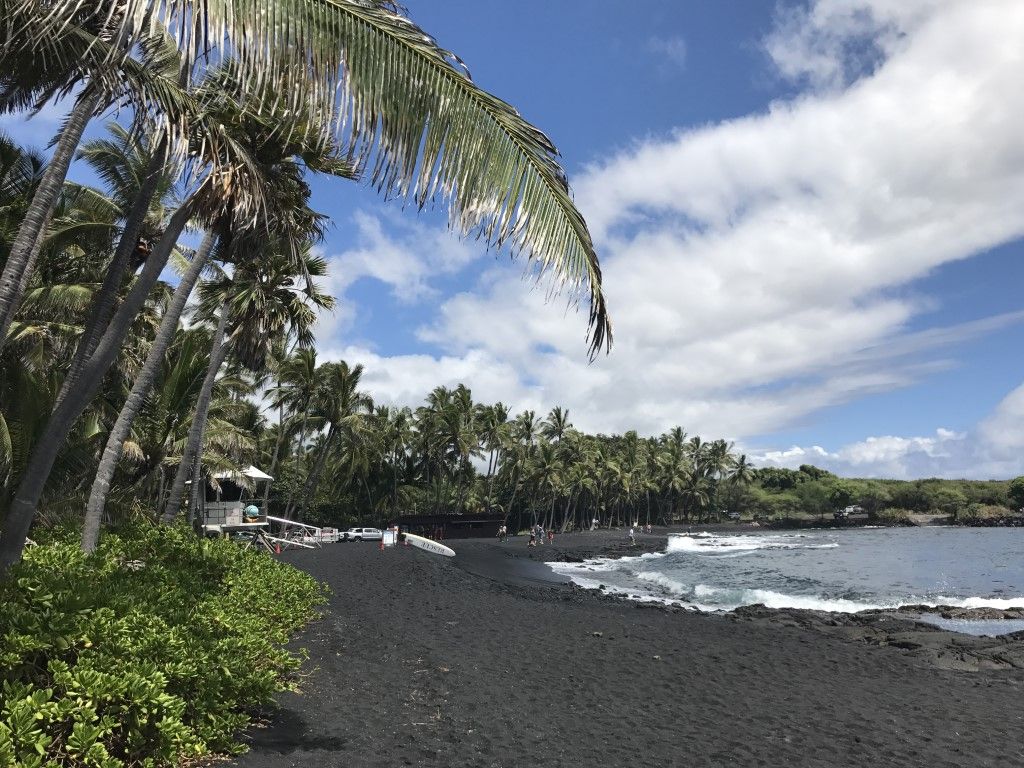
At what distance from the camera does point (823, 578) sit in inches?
1339

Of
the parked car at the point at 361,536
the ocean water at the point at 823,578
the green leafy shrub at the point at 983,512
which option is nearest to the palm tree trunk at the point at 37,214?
the ocean water at the point at 823,578

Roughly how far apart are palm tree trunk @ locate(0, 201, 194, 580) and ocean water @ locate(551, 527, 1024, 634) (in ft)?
67.6

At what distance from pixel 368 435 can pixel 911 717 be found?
41390 mm

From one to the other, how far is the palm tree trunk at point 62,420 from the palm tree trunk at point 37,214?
0.89 metres

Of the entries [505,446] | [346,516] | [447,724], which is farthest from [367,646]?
[505,446]

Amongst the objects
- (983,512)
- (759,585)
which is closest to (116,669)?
(759,585)

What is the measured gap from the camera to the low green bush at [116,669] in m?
3.59

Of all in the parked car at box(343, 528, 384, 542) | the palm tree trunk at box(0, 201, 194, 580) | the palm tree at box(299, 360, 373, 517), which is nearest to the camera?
the palm tree trunk at box(0, 201, 194, 580)

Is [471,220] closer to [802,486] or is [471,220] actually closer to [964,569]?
[964,569]

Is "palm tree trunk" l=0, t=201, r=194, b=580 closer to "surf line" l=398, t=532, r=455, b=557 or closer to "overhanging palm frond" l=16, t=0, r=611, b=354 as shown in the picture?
"overhanging palm frond" l=16, t=0, r=611, b=354

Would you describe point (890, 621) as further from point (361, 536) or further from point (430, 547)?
point (361, 536)

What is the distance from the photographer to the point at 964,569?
39250 mm

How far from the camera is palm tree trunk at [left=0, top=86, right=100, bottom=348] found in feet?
17.3

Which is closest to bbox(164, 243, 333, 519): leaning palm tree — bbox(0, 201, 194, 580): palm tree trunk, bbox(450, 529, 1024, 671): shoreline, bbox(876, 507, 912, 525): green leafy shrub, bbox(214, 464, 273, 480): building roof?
bbox(0, 201, 194, 580): palm tree trunk
